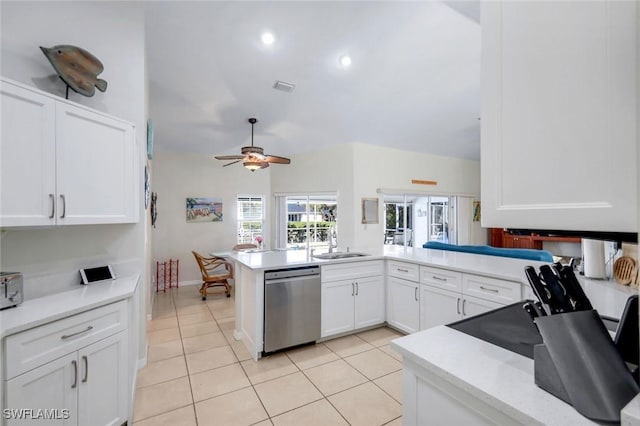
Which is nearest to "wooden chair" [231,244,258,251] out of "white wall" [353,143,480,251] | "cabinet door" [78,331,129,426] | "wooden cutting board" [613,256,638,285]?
"white wall" [353,143,480,251]

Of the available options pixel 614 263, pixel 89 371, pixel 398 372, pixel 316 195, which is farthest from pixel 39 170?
pixel 316 195

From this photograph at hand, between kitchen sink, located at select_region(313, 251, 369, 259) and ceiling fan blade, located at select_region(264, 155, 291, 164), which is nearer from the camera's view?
kitchen sink, located at select_region(313, 251, 369, 259)

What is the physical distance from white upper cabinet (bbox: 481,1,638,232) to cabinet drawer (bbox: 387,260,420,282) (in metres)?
2.17

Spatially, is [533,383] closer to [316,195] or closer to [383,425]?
[383,425]

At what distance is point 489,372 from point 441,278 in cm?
194

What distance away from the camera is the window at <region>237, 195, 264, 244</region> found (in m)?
5.98

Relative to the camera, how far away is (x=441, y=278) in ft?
8.70

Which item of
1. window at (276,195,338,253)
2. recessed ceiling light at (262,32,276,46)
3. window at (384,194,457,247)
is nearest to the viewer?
recessed ceiling light at (262,32,276,46)

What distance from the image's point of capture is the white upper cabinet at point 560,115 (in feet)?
1.92

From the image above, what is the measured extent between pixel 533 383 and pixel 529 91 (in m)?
0.82

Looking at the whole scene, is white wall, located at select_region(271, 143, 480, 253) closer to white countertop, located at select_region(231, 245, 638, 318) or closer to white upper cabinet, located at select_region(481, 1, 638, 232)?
white countertop, located at select_region(231, 245, 638, 318)

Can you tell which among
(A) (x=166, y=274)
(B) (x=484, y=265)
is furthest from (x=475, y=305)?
(A) (x=166, y=274)

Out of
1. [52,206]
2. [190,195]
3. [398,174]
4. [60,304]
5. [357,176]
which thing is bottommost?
[60,304]

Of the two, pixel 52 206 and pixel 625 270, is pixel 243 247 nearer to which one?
pixel 52 206
